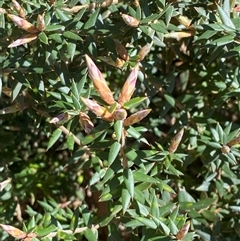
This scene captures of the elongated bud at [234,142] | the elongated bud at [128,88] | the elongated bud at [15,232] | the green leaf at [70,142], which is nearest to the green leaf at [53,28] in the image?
the elongated bud at [128,88]

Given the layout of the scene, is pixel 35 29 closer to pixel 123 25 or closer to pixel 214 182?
pixel 123 25

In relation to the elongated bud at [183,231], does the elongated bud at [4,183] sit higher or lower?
lower

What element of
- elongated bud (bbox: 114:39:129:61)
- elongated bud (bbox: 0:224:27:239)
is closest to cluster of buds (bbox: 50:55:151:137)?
elongated bud (bbox: 114:39:129:61)

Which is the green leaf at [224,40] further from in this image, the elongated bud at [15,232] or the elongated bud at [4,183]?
the elongated bud at [4,183]

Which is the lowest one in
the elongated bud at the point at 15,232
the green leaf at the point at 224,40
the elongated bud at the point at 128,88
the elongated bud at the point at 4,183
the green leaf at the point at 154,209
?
the elongated bud at the point at 4,183

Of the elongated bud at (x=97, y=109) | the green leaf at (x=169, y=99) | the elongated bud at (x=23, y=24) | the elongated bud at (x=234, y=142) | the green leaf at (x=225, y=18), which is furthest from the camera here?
the green leaf at (x=169, y=99)

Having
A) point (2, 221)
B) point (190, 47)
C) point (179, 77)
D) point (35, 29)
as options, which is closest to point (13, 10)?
point (35, 29)

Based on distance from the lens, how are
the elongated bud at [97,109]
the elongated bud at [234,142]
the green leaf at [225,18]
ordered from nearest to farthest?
1. the elongated bud at [97,109]
2. the green leaf at [225,18]
3. the elongated bud at [234,142]
